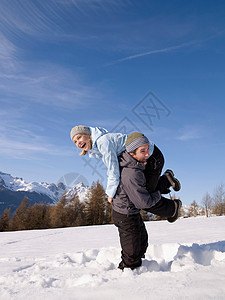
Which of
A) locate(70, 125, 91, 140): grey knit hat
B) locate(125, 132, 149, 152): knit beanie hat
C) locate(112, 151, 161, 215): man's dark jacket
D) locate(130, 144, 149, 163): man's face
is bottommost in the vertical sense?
locate(112, 151, 161, 215): man's dark jacket

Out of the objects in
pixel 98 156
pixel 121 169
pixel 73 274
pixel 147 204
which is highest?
pixel 98 156

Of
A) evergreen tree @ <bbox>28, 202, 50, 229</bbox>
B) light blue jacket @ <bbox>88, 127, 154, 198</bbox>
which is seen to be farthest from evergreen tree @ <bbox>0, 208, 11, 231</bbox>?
light blue jacket @ <bbox>88, 127, 154, 198</bbox>

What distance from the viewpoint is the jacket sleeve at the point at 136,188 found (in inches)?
111

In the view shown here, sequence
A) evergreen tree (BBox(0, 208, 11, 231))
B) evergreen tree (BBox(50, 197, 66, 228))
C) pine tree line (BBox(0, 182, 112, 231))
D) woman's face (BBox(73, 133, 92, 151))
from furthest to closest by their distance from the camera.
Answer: evergreen tree (BBox(0, 208, 11, 231)) < evergreen tree (BBox(50, 197, 66, 228)) < pine tree line (BBox(0, 182, 112, 231)) < woman's face (BBox(73, 133, 92, 151))

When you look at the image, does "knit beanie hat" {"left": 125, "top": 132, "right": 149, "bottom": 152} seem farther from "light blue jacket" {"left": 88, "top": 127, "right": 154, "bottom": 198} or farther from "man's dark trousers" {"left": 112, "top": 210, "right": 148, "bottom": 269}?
"man's dark trousers" {"left": 112, "top": 210, "right": 148, "bottom": 269}

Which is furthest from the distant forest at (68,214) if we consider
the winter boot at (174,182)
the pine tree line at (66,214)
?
the winter boot at (174,182)

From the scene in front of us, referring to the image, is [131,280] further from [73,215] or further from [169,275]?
[73,215]

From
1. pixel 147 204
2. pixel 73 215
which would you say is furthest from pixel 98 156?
pixel 73 215

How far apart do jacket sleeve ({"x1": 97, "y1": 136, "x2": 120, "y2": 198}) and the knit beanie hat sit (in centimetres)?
18

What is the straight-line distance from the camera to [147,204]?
2.87 meters

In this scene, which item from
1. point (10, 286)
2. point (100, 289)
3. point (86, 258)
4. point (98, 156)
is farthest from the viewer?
point (86, 258)

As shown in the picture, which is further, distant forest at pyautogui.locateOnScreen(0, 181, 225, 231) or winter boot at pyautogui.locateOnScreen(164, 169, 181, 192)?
distant forest at pyautogui.locateOnScreen(0, 181, 225, 231)

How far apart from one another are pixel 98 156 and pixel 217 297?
2062mm

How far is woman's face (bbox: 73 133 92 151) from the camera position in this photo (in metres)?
3.15
